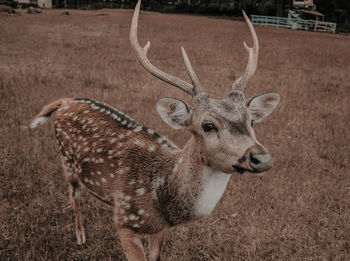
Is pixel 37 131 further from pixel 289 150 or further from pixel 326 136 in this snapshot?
pixel 326 136

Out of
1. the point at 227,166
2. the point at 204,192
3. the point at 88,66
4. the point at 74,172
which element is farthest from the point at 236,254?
the point at 88,66

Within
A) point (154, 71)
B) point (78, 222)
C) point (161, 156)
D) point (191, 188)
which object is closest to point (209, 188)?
point (191, 188)

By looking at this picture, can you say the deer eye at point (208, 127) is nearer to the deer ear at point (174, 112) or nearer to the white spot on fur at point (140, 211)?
the deer ear at point (174, 112)

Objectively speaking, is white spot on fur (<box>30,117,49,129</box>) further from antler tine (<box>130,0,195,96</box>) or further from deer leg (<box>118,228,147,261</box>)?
deer leg (<box>118,228,147,261</box>)

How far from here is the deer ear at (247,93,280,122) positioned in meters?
2.55

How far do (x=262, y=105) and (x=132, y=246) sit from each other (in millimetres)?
1619

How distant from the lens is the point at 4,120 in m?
5.45

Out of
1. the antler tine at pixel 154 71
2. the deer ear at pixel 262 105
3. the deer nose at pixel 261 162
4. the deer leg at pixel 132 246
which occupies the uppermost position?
the antler tine at pixel 154 71

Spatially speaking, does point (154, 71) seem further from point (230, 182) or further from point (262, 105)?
point (230, 182)

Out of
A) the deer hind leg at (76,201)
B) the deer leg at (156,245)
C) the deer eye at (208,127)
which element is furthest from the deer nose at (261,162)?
Result: the deer hind leg at (76,201)

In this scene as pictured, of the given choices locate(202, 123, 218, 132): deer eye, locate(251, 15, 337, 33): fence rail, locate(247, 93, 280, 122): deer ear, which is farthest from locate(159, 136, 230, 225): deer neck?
locate(251, 15, 337, 33): fence rail

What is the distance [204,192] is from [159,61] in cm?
962

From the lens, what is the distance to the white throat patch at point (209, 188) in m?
2.35

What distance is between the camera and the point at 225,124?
7.09ft
